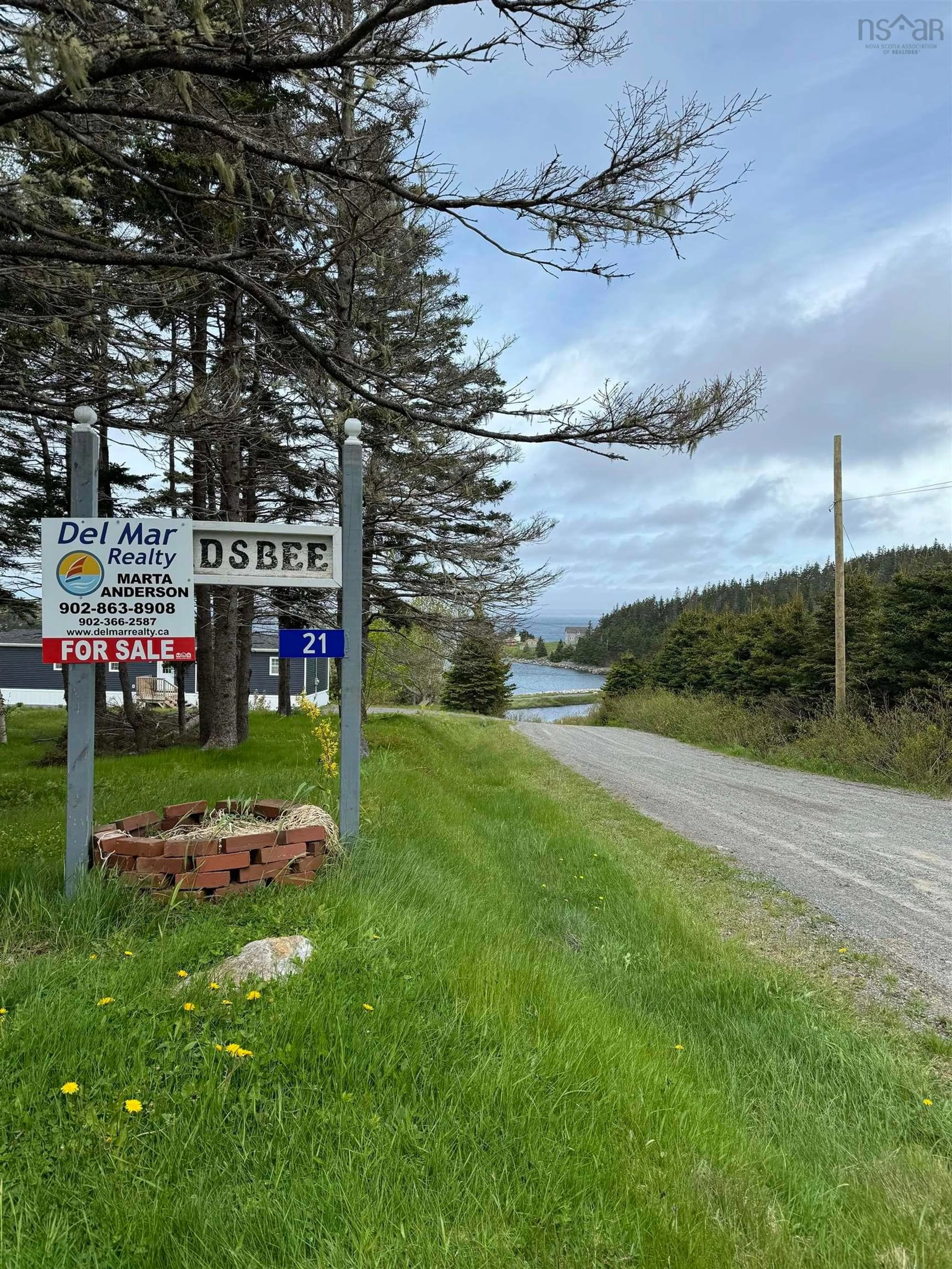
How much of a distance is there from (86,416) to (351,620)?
2.01 metres

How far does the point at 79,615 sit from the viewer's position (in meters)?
4.26

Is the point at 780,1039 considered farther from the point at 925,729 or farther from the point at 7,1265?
the point at 925,729

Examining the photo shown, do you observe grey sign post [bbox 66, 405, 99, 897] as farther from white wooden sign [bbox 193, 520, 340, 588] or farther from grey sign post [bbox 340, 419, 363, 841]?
grey sign post [bbox 340, 419, 363, 841]

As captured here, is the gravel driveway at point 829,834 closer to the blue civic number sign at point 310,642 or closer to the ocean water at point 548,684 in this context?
the blue civic number sign at point 310,642

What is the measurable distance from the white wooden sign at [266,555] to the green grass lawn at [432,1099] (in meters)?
1.91

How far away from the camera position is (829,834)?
9125mm

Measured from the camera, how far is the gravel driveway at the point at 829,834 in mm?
5840

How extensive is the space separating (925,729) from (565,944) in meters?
11.8

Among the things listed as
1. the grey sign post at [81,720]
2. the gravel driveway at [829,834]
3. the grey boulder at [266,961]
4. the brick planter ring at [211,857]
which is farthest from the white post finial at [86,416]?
the gravel driveway at [829,834]

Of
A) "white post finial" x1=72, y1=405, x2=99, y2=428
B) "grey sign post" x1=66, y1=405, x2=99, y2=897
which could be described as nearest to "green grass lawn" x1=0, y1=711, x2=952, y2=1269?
"grey sign post" x1=66, y1=405, x2=99, y2=897

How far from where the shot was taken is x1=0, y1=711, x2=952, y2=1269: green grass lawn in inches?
73.6

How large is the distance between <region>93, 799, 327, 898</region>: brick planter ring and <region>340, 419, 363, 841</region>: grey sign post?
1.72 feet

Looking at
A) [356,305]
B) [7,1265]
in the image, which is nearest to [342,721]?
[7,1265]

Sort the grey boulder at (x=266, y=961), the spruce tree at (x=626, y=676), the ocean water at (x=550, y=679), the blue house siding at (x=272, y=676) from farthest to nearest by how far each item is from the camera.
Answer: the ocean water at (x=550, y=679), the spruce tree at (x=626, y=676), the blue house siding at (x=272, y=676), the grey boulder at (x=266, y=961)
